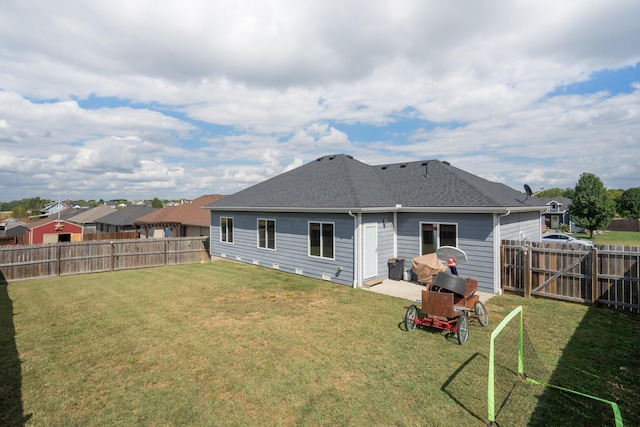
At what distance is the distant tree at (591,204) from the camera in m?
32.0

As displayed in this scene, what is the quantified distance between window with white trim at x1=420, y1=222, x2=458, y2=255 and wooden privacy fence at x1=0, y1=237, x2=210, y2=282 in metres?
13.1

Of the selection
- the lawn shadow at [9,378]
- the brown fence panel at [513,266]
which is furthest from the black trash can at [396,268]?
the lawn shadow at [9,378]

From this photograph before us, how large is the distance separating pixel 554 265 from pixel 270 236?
11713 millimetres

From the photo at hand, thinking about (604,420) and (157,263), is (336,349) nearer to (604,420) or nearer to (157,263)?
(604,420)

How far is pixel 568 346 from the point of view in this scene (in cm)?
677

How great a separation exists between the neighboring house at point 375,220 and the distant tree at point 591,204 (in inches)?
927

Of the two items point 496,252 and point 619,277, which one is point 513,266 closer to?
point 496,252

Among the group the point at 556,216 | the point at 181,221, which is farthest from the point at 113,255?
the point at 556,216

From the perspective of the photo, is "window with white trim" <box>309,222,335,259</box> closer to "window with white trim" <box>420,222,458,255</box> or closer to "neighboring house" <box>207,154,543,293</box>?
"neighboring house" <box>207,154,543,293</box>

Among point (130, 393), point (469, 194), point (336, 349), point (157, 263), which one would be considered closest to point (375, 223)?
point (469, 194)

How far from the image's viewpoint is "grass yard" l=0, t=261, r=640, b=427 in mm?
4621

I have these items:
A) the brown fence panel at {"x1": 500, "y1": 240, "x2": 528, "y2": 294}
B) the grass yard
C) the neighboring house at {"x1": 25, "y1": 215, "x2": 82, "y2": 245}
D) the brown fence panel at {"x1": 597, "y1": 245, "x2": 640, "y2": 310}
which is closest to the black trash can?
the grass yard

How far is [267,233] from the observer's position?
1636cm

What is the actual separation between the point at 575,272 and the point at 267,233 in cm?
1248
